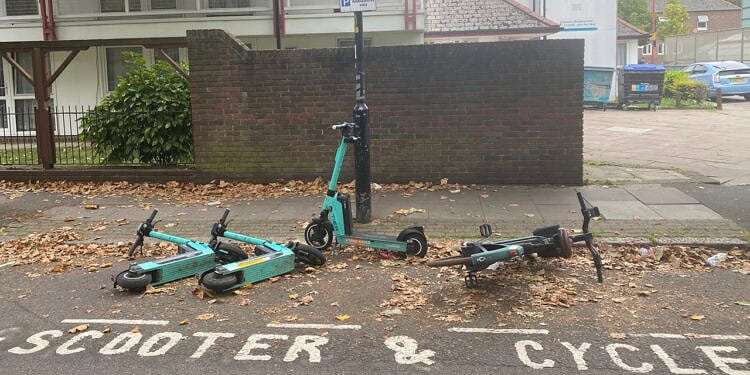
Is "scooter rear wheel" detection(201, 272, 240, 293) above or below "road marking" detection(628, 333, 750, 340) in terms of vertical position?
above

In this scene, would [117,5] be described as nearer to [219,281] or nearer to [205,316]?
[219,281]

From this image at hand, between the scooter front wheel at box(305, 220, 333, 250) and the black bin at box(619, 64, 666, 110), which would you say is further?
the black bin at box(619, 64, 666, 110)

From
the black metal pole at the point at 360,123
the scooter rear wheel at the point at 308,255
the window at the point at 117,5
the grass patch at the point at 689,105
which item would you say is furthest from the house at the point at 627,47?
the scooter rear wheel at the point at 308,255

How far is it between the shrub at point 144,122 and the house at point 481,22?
10.6m

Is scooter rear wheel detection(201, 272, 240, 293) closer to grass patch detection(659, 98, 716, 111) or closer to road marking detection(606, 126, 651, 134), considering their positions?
road marking detection(606, 126, 651, 134)

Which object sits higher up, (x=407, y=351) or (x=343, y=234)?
(x=343, y=234)

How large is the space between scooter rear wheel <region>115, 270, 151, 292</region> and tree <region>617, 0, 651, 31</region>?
191 feet


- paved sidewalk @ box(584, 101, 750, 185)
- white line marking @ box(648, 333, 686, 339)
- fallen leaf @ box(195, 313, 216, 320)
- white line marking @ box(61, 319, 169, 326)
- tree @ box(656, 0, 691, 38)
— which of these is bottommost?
white line marking @ box(648, 333, 686, 339)

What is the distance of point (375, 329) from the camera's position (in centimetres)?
500

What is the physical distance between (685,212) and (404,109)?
4.15m

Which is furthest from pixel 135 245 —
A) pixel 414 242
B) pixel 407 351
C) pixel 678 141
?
pixel 678 141

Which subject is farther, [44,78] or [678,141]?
[678,141]

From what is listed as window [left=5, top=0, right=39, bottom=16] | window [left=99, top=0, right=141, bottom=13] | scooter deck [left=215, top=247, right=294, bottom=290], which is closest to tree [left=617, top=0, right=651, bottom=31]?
window [left=99, top=0, right=141, bottom=13]

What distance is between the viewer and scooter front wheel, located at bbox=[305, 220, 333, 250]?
22.9ft
